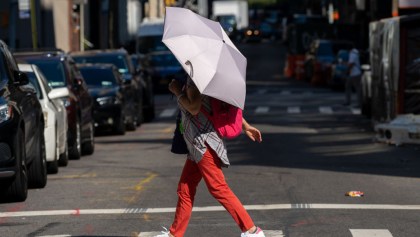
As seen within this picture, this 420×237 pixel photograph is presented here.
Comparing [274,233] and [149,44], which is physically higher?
[274,233]

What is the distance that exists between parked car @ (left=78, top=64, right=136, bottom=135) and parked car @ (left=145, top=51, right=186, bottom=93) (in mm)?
19716

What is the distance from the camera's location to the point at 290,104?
38531 mm

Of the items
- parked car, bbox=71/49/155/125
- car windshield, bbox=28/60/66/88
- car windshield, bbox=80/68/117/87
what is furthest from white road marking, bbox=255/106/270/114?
car windshield, bbox=28/60/66/88

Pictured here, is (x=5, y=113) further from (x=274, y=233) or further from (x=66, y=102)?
(x=66, y=102)

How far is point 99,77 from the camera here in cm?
2688

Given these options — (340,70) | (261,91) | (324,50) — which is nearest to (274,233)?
(340,70)

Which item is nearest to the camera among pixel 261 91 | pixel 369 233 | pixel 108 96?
A: pixel 369 233

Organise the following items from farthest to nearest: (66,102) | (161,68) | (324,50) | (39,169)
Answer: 1. (324,50)
2. (161,68)
3. (66,102)
4. (39,169)

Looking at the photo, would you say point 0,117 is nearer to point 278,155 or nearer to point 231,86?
point 231,86

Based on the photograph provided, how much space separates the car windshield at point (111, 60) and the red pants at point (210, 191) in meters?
19.0

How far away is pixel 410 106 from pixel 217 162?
1330 centimetres

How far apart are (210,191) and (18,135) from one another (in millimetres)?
4527

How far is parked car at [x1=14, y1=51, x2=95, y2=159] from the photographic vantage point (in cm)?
2048

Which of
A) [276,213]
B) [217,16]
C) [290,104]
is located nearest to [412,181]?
[276,213]
